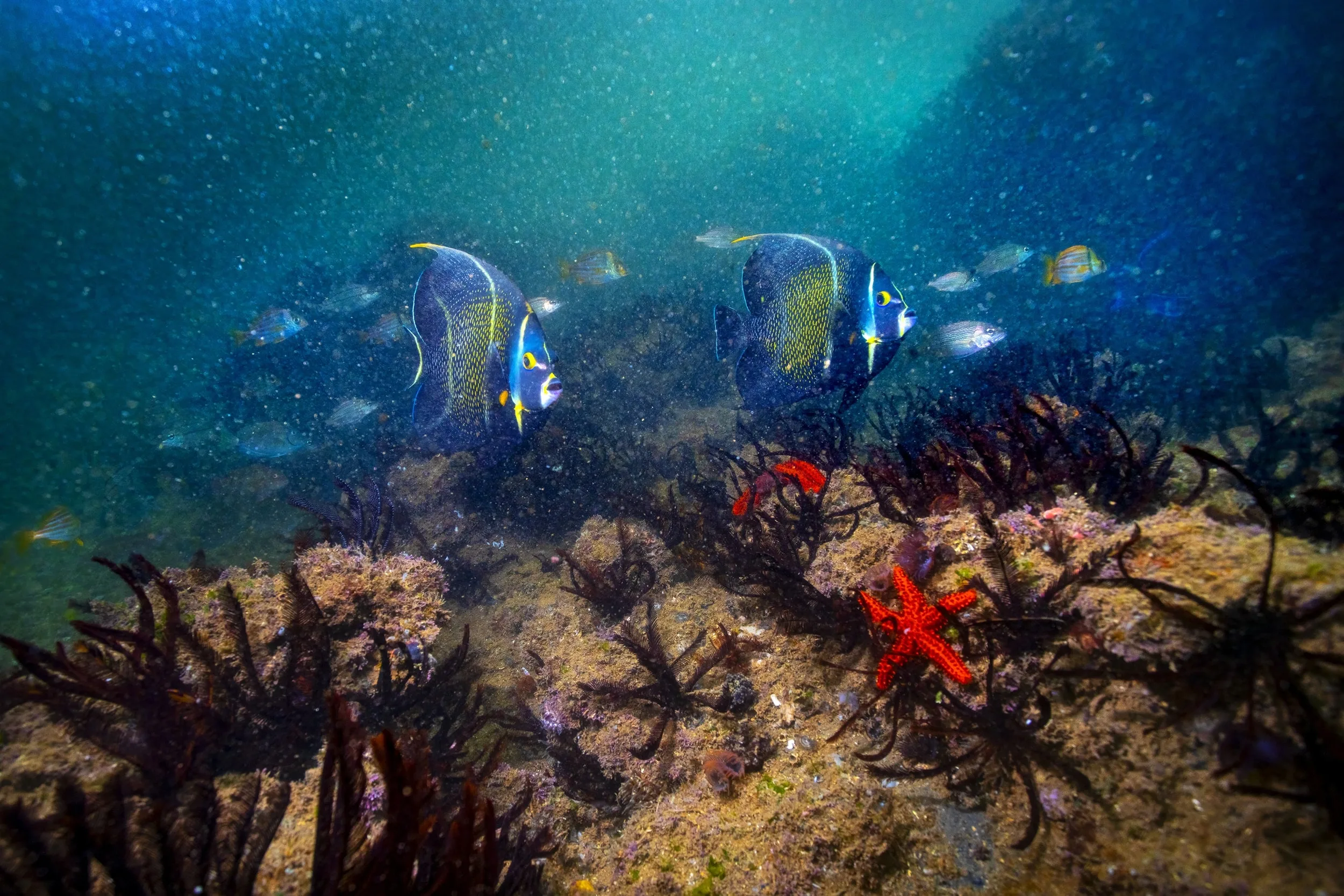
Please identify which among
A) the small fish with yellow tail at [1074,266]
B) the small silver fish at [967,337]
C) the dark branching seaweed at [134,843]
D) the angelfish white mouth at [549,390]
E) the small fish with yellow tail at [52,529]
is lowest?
the dark branching seaweed at [134,843]

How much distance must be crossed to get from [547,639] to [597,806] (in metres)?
1.48

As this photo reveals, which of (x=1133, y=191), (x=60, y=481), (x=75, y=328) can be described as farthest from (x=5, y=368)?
(x=1133, y=191)

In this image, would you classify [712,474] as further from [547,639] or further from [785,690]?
[785,690]

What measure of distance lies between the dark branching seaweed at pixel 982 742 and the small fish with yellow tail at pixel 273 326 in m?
10.5

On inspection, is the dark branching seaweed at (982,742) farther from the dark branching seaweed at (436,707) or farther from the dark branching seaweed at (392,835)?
the dark branching seaweed at (436,707)

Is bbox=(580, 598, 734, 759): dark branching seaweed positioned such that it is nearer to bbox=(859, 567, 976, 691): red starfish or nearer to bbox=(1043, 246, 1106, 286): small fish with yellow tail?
bbox=(859, 567, 976, 691): red starfish

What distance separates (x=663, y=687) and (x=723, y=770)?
2.16 ft

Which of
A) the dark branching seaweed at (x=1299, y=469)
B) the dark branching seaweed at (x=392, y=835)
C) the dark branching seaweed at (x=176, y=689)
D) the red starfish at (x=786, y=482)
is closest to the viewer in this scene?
the dark branching seaweed at (x=392, y=835)

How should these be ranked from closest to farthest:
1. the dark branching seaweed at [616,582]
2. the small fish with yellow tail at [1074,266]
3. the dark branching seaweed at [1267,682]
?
the dark branching seaweed at [1267,682]
the dark branching seaweed at [616,582]
the small fish with yellow tail at [1074,266]

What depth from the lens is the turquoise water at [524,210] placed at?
12047 millimetres

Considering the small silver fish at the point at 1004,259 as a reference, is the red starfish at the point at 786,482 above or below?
below

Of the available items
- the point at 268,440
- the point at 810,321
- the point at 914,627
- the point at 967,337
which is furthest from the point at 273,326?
the point at 967,337

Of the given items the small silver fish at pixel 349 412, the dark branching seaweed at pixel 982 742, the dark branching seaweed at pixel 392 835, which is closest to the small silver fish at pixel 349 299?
the small silver fish at pixel 349 412

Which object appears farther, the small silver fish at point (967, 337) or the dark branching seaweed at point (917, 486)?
the small silver fish at point (967, 337)
